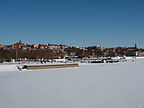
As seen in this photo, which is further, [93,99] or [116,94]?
[116,94]

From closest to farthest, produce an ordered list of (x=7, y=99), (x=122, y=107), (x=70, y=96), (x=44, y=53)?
(x=122, y=107) → (x=7, y=99) → (x=70, y=96) → (x=44, y=53)

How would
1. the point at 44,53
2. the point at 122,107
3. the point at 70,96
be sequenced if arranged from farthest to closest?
1. the point at 44,53
2. the point at 70,96
3. the point at 122,107

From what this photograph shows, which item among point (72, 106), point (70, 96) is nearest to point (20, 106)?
point (72, 106)

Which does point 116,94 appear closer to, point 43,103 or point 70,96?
point 70,96

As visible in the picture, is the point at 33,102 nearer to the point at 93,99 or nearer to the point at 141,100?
the point at 93,99

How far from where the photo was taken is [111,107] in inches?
272

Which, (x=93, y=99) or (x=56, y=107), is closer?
(x=56, y=107)

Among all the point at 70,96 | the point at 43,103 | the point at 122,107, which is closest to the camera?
the point at 122,107

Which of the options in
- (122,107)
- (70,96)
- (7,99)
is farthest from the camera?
(70,96)

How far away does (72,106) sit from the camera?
7.02 m

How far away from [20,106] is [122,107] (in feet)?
10.8

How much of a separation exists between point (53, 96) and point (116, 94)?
2.65m

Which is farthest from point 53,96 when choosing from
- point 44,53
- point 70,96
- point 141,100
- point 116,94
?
point 44,53

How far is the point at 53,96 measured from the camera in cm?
875
